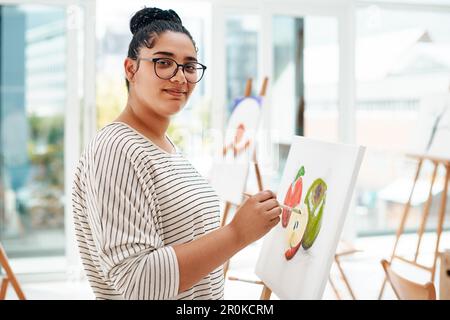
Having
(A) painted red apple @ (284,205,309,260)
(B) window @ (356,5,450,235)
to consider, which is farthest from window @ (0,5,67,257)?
(A) painted red apple @ (284,205,309,260)

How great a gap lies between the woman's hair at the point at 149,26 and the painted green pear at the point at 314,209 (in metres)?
0.51

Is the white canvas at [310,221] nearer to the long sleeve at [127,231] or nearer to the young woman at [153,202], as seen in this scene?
the young woman at [153,202]

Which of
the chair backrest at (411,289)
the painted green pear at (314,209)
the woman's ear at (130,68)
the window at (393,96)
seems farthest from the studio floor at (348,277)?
the woman's ear at (130,68)

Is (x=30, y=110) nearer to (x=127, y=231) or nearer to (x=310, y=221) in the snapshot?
(x=310, y=221)

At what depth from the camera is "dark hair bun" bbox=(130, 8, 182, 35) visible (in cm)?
122

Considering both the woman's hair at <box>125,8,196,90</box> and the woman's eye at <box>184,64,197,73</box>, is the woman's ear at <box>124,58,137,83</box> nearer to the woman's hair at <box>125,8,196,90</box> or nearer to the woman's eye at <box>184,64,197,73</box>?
the woman's hair at <box>125,8,196,90</box>

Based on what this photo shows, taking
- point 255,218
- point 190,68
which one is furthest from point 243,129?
point 255,218

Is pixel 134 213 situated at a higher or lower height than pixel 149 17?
lower

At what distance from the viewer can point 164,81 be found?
3.84 feet

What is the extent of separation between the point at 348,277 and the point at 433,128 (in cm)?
136

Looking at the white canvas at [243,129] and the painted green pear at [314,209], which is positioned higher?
the white canvas at [243,129]

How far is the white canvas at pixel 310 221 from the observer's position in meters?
1.26
